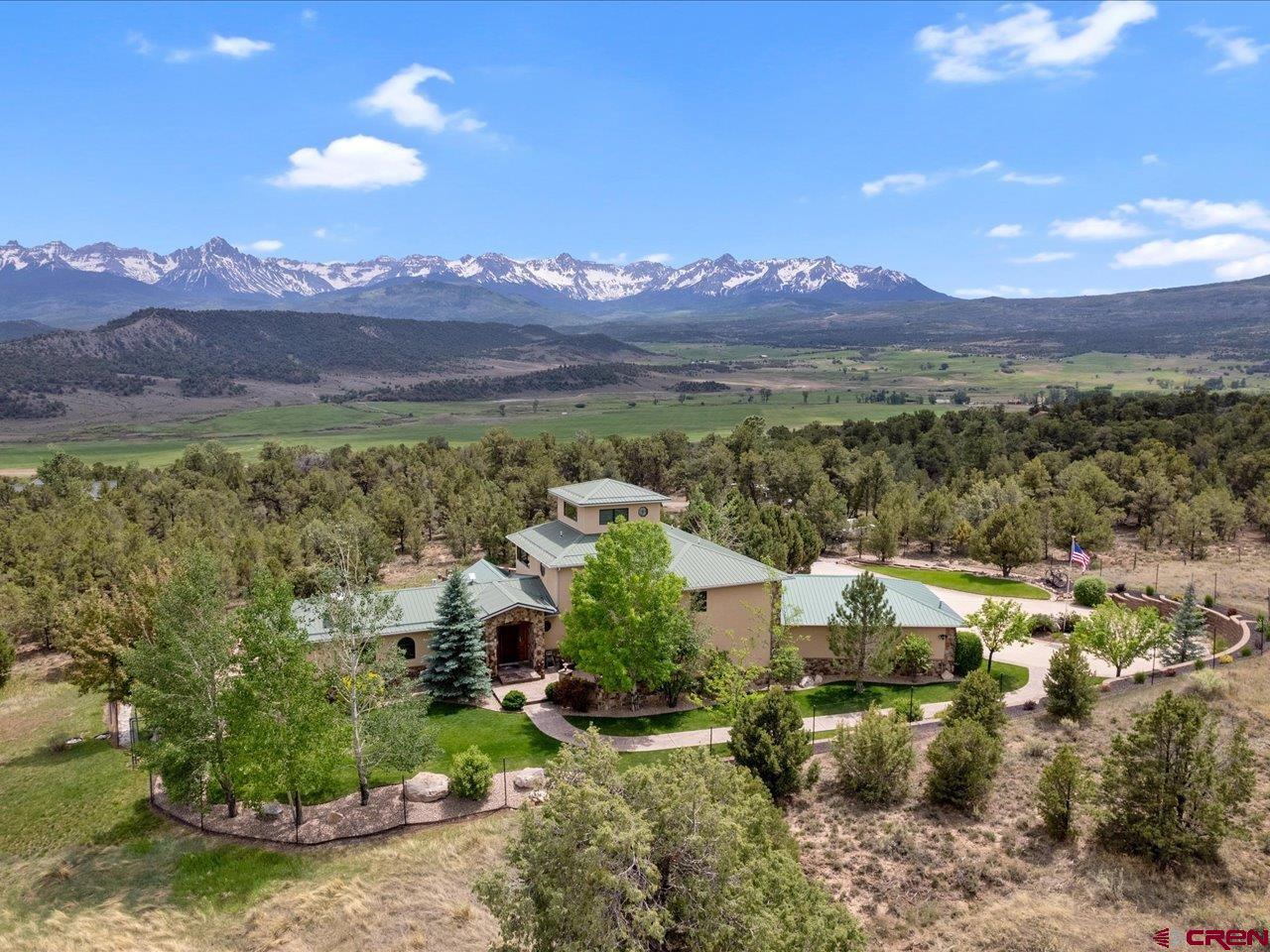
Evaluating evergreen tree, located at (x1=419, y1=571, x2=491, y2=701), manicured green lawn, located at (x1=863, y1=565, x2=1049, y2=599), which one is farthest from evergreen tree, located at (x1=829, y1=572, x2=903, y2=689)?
manicured green lawn, located at (x1=863, y1=565, x2=1049, y2=599)

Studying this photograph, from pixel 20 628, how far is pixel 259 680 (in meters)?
37.7

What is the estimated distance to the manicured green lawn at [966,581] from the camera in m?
53.2

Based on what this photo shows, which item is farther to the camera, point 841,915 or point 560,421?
point 560,421

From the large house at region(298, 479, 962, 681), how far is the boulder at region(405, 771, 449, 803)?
344 inches

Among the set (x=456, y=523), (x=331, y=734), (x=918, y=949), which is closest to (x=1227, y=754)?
(x=918, y=949)

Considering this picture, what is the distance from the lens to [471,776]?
25484mm

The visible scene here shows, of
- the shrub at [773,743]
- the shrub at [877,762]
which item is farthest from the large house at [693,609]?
the shrub at [877,762]

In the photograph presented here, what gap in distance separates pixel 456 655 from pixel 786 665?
14.4m

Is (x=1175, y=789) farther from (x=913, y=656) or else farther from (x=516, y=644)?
(x=516, y=644)

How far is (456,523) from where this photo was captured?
62.6 meters

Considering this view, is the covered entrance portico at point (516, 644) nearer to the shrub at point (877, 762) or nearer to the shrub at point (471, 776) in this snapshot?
the shrub at point (471, 776)

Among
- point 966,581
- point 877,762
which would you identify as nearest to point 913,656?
point 877,762

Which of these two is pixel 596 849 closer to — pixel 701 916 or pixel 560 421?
pixel 701 916

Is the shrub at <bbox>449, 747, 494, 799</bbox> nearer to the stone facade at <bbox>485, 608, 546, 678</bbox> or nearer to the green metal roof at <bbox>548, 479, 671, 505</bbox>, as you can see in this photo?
the stone facade at <bbox>485, 608, 546, 678</bbox>
